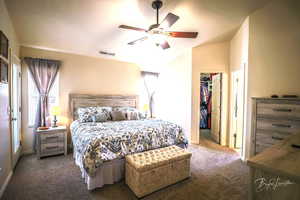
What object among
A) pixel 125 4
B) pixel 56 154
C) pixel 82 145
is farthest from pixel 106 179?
pixel 125 4

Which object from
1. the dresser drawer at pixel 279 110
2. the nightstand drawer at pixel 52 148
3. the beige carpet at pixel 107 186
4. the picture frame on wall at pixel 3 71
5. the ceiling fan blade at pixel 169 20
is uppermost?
the ceiling fan blade at pixel 169 20

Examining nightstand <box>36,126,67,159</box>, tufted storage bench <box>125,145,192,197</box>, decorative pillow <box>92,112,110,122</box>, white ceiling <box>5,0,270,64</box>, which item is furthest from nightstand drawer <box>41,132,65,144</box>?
white ceiling <box>5,0,270,64</box>

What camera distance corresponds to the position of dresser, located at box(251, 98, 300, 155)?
7.89ft

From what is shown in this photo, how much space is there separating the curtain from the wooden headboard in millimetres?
568

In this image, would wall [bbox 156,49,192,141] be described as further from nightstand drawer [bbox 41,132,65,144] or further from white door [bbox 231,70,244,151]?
nightstand drawer [bbox 41,132,65,144]

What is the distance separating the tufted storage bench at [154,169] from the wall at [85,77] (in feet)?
8.52

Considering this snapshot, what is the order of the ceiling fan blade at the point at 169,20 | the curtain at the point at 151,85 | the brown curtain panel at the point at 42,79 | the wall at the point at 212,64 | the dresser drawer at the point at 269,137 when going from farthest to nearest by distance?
1. the curtain at the point at 151,85
2. the wall at the point at 212,64
3. the brown curtain panel at the point at 42,79
4. the dresser drawer at the point at 269,137
5. the ceiling fan blade at the point at 169,20

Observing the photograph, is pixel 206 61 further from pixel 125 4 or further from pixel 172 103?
pixel 125 4

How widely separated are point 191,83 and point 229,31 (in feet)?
5.03

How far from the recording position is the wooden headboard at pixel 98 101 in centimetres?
379

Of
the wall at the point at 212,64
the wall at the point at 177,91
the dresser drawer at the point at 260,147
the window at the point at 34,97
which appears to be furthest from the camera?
the wall at the point at 177,91

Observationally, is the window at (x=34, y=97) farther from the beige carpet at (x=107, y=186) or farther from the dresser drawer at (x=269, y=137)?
the dresser drawer at (x=269, y=137)

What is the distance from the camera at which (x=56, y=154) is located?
325 cm

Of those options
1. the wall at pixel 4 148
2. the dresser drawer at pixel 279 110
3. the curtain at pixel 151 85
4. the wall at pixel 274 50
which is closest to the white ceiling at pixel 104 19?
the wall at pixel 4 148
